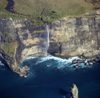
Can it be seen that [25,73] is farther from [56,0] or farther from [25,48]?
[56,0]

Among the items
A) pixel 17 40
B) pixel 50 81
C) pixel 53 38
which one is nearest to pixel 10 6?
pixel 17 40

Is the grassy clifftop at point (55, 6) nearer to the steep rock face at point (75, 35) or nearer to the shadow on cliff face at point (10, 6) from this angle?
the shadow on cliff face at point (10, 6)

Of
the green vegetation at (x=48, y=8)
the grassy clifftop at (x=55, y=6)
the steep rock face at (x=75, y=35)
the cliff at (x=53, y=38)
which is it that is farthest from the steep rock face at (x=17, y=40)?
the grassy clifftop at (x=55, y=6)

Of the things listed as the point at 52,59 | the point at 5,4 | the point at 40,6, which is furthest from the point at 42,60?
the point at 5,4

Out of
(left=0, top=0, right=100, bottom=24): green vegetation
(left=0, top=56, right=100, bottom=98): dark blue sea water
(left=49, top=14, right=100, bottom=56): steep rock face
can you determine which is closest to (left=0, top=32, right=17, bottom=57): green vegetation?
(left=0, top=56, right=100, bottom=98): dark blue sea water

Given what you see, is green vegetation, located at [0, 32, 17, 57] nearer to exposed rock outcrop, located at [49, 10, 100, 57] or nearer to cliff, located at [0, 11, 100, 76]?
cliff, located at [0, 11, 100, 76]

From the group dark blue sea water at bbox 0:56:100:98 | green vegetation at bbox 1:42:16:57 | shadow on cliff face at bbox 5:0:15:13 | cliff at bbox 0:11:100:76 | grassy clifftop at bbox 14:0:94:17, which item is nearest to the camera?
dark blue sea water at bbox 0:56:100:98
